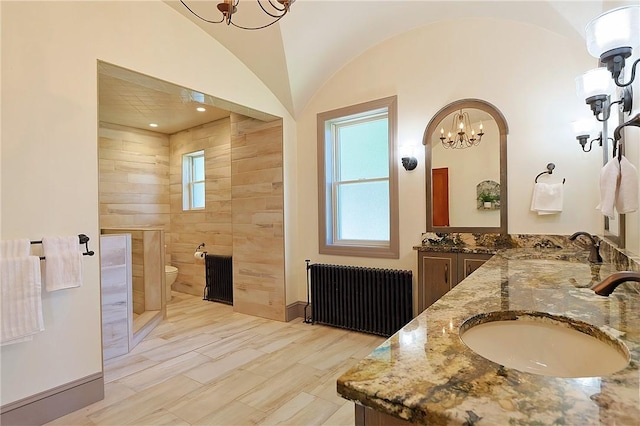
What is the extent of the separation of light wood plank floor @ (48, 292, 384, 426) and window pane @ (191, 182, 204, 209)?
2237mm

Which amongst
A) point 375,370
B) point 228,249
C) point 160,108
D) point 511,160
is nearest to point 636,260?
point 375,370

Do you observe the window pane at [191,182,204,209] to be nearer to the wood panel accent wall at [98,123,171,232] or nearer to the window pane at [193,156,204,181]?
the window pane at [193,156,204,181]

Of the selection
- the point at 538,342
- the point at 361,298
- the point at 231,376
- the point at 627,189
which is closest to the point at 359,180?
the point at 361,298

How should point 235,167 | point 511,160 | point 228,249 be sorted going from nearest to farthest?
1. point 511,160
2. point 235,167
3. point 228,249

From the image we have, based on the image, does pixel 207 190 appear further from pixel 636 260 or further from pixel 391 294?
pixel 636 260

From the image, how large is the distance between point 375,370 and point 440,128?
2887 mm

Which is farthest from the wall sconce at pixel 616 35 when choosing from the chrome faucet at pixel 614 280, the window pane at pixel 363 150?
the window pane at pixel 363 150

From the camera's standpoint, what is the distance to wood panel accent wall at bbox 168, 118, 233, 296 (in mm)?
5039

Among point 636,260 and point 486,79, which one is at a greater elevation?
point 486,79

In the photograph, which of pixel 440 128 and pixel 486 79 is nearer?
pixel 486 79

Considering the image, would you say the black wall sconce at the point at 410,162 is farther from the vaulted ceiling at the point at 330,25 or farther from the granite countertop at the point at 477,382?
the granite countertop at the point at 477,382

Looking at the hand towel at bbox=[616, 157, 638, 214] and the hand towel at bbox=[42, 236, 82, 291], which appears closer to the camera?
the hand towel at bbox=[616, 157, 638, 214]

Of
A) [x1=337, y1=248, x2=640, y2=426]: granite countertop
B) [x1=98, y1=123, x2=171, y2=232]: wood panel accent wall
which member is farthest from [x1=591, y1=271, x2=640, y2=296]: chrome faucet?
[x1=98, y1=123, x2=171, y2=232]: wood panel accent wall

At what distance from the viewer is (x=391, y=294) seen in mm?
3230
